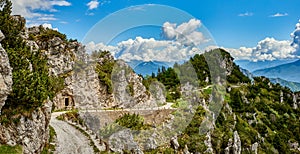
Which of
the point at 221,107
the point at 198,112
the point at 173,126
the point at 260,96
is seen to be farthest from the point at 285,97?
the point at 173,126

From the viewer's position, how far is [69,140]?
19391 millimetres

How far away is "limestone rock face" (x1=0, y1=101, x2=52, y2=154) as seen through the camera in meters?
13.4

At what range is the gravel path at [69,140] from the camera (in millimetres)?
17500

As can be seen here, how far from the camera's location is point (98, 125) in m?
23.8

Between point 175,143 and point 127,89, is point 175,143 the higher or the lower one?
the lower one

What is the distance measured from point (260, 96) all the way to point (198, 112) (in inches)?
1730

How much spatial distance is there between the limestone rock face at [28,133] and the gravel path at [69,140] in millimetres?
1527

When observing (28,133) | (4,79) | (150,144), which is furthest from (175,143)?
(4,79)

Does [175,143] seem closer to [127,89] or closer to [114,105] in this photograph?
[114,105]

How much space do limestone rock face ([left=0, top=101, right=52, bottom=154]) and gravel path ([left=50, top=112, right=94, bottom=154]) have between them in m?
1.53

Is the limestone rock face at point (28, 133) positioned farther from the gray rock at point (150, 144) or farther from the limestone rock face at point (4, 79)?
the gray rock at point (150, 144)

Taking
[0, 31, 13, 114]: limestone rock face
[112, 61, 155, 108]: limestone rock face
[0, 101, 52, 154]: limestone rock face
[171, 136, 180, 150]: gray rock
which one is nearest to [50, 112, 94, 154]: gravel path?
[0, 101, 52, 154]: limestone rock face

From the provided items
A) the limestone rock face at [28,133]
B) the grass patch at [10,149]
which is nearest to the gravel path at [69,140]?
the limestone rock face at [28,133]

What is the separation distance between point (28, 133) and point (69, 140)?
520 cm
